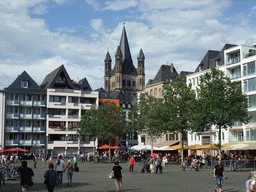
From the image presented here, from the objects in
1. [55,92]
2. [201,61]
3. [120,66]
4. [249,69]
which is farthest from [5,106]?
[120,66]

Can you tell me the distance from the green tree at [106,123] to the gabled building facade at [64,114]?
1763 centimetres

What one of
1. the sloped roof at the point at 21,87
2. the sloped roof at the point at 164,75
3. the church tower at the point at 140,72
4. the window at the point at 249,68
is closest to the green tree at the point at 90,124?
the sloped roof at the point at 21,87

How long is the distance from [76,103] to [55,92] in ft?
19.1

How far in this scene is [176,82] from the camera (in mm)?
54781

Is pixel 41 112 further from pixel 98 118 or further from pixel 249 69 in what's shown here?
pixel 249 69

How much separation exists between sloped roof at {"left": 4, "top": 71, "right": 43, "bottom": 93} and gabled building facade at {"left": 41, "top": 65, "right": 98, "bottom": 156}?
2953 mm

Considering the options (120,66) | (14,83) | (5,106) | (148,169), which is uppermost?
(120,66)

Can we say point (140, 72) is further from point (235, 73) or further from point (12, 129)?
point (235, 73)

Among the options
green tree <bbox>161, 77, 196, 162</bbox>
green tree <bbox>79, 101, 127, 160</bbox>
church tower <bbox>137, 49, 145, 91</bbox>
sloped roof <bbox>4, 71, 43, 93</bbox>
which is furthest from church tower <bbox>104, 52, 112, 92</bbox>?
green tree <bbox>161, 77, 196, 162</bbox>

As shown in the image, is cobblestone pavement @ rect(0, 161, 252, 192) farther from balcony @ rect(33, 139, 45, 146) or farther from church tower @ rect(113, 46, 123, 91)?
church tower @ rect(113, 46, 123, 91)

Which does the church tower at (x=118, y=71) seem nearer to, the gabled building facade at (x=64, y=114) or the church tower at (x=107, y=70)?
the church tower at (x=107, y=70)

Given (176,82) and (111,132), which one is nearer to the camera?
(176,82)

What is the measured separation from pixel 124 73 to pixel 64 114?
9202 cm

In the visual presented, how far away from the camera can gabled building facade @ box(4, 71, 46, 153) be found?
277 feet
